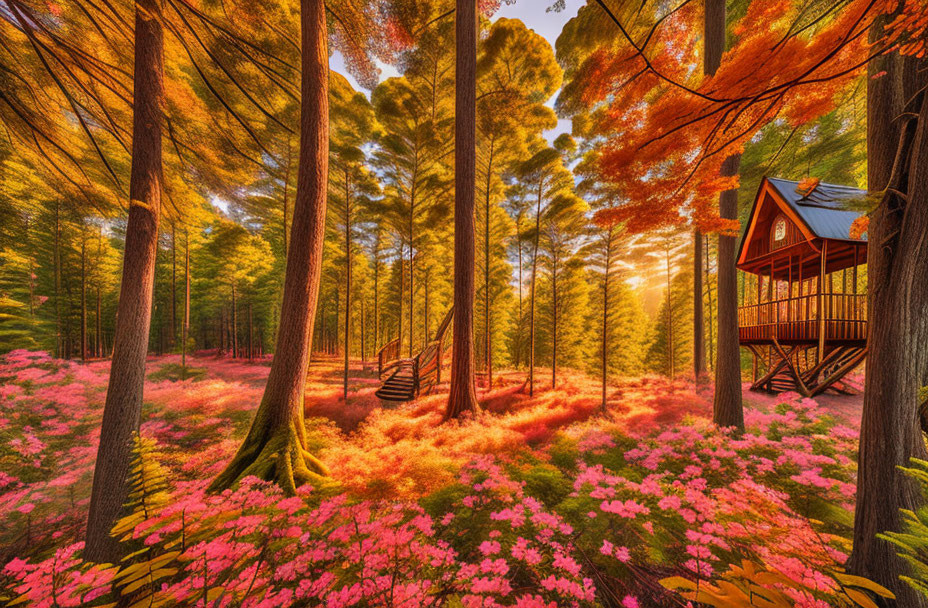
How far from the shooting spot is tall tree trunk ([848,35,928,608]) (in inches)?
83.8

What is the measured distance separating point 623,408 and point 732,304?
3.57 metres

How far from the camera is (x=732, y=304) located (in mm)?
5480

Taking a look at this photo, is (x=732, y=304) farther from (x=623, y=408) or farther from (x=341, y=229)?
(x=341, y=229)

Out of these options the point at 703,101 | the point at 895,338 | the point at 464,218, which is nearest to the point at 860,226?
the point at 895,338

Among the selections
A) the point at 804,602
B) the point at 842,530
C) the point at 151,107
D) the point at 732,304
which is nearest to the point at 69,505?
the point at 151,107

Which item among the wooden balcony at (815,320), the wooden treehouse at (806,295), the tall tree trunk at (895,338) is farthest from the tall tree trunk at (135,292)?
the wooden balcony at (815,320)

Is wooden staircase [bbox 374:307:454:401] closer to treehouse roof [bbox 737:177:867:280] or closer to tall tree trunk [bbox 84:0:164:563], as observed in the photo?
tall tree trunk [bbox 84:0:164:563]

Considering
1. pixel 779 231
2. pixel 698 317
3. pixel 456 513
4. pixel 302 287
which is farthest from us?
pixel 698 317

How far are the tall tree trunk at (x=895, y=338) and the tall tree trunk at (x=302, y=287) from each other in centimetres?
559

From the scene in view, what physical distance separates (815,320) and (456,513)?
9169mm

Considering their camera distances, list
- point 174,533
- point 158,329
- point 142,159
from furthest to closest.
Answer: point 158,329, point 142,159, point 174,533

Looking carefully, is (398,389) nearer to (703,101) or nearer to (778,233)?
(703,101)

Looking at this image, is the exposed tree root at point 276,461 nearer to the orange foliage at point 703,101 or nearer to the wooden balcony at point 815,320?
the orange foliage at point 703,101

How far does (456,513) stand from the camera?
3086 millimetres
